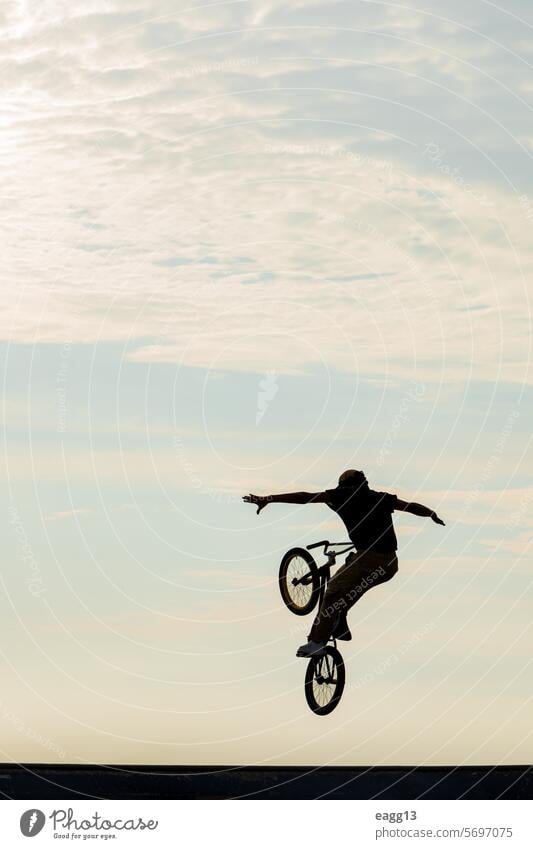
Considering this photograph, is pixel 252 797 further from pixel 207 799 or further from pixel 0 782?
pixel 0 782

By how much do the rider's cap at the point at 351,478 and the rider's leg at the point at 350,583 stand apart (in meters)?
1.57

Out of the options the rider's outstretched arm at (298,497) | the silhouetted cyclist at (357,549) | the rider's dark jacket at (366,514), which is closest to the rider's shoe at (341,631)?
the silhouetted cyclist at (357,549)

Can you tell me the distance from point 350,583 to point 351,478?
2308 mm

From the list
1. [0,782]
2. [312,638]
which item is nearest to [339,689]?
[312,638]

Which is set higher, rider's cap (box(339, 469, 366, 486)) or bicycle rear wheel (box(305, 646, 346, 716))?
rider's cap (box(339, 469, 366, 486))

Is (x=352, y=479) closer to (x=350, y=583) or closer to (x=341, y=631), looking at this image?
(x=350, y=583)

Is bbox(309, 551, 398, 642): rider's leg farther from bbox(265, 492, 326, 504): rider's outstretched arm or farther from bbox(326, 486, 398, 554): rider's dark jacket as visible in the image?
bbox(265, 492, 326, 504): rider's outstretched arm

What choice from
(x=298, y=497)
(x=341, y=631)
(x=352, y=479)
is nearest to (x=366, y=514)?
(x=352, y=479)

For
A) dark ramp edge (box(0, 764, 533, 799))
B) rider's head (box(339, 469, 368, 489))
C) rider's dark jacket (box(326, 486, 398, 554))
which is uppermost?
rider's head (box(339, 469, 368, 489))

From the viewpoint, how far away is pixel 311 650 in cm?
4916

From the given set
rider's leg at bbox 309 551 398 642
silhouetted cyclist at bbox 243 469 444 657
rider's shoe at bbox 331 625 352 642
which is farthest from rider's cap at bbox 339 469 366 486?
rider's shoe at bbox 331 625 352 642

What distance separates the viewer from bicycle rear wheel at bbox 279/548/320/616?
164 ft

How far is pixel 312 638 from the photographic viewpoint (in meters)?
49.5

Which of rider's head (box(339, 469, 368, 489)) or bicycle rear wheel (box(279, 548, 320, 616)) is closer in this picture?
rider's head (box(339, 469, 368, 489))
